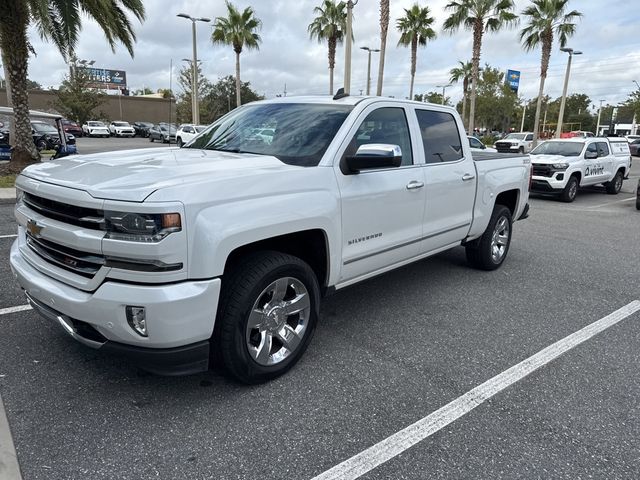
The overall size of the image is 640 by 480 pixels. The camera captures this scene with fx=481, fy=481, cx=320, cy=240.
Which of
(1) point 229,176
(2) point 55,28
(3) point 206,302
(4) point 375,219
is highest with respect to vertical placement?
(2) point 55,28

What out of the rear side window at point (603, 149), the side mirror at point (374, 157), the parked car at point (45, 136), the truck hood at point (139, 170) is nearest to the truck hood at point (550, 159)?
the rear side window at point (603, 149)

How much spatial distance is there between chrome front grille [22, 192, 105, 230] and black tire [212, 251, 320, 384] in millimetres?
788

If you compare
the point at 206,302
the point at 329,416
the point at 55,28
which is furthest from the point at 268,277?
the point at 55,28

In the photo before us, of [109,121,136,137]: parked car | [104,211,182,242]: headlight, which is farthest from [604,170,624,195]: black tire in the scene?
Result: [109,121,136,137]: parked car

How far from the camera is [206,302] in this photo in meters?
2.62

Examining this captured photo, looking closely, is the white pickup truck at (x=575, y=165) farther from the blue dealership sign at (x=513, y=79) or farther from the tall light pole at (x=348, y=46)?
the blue dealership sign at (x=513, y=79)

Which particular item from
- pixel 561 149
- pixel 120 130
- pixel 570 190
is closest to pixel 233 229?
pixel 570 190

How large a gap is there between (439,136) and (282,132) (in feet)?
5.75

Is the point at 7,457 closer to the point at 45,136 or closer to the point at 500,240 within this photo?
the point at 500,240

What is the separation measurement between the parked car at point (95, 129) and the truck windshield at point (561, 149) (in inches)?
1574

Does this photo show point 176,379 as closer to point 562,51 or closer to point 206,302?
point 206,302

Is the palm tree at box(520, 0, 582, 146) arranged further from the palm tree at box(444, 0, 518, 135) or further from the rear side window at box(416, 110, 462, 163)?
the rear side window at box(416, 110, 462, 163)

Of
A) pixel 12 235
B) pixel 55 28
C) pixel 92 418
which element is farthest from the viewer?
pixel 55 28

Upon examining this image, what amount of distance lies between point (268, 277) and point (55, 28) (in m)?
12.8
